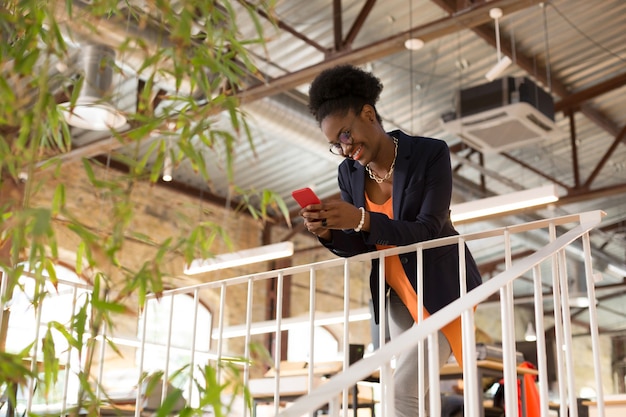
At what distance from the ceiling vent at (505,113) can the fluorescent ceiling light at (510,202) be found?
1.02m

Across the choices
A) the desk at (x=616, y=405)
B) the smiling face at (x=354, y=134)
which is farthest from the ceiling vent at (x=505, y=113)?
the smiling face at (x=354, y=134)

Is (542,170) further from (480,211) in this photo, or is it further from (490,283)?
(490,283)

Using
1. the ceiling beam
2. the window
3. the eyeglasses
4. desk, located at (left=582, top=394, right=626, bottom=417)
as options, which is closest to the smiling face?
the eyeglasses

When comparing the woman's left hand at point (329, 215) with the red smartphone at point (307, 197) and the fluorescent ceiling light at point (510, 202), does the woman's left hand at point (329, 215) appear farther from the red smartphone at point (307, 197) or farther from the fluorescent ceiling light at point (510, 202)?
the fluorescent ceiling light at point (510, 202)

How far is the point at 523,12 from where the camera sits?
24.4ft

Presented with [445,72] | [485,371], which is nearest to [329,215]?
[485,371]

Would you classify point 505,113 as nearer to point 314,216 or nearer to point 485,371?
point 485,371

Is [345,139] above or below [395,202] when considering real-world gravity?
above

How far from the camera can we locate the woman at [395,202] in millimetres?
2191

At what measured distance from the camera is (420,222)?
85.9 inches

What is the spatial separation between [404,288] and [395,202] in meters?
Answer: 0.27

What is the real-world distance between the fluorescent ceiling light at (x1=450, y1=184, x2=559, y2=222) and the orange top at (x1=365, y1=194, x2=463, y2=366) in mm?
3261

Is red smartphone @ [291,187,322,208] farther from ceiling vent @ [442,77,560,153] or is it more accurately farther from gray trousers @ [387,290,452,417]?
ceiling vent @ [442,77,560,153]

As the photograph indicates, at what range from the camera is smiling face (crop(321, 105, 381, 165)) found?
2223 millimetres
